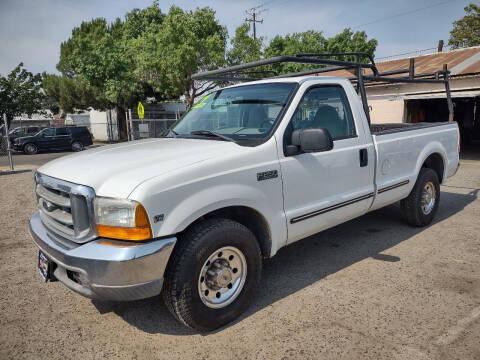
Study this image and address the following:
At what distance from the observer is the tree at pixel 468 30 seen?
32.5 meters

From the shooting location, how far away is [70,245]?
8.03 feet

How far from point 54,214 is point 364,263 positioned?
3.10 metres

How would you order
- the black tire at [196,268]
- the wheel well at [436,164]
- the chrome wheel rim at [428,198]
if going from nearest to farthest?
the black tire at [196,268] < the chrome wheel rim at [428,198] < the wheel well at [436,164]

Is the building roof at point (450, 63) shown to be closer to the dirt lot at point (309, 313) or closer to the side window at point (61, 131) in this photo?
the dirt lot at point (309, 313)

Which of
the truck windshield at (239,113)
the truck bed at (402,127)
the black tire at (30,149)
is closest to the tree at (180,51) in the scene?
the black tire at (30,149)

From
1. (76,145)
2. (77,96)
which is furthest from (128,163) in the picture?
(77,96)

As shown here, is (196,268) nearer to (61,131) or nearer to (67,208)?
(67,208)

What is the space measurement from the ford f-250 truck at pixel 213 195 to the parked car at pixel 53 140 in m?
19.8

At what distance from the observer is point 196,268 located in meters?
2.46

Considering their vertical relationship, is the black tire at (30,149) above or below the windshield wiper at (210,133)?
below

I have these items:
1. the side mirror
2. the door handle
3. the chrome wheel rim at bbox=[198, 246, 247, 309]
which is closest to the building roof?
the door handle

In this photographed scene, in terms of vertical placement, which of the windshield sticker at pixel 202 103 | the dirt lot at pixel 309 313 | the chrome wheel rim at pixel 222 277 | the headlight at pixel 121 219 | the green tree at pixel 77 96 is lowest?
the dirt lot at pixel 309 313

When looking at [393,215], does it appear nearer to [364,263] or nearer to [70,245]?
[364,263]

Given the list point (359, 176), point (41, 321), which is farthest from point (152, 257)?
point (359, 176)
